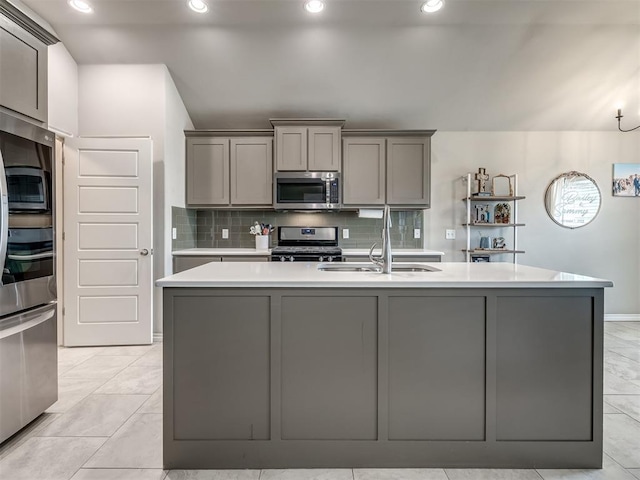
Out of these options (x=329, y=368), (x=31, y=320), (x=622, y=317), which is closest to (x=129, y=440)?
(x=31, y=320)

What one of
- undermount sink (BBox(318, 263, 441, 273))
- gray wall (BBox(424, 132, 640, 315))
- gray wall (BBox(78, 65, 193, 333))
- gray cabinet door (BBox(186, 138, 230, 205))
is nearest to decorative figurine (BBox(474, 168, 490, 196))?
gray wall (BBox(424, 132, 640, 315))

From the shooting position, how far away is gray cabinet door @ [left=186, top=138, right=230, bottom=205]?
4.07 metres

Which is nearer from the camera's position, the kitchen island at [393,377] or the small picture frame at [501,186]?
the kitchen island at [393,377]

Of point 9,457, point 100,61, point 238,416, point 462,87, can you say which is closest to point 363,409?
point 238,416

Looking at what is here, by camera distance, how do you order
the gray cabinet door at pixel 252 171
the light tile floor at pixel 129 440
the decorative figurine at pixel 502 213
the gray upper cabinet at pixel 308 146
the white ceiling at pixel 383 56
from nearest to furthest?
1. the light tile floor at pixel 129 440
2. the white ceiling at pixel 383 56
3. the gray upper cabinet at pixel 308 146
4. the gray cabinet door at pixel 252 171
5. the decorative figurine at pixel 502 213

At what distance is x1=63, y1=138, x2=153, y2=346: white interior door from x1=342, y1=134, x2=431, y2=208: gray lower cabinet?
2081 mm

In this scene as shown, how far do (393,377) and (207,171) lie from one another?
322 centimetres

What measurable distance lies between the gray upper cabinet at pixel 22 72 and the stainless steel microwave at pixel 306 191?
7.31 ft

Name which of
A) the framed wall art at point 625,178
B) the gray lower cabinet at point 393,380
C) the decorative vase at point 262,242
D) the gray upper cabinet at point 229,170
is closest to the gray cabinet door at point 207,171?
the gray upper cabinet at point 229,170

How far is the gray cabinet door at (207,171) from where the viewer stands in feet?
13.4

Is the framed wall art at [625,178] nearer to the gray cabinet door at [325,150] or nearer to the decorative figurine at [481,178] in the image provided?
the decorative figurine at [481,178]

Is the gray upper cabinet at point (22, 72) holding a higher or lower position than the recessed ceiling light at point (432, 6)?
lower

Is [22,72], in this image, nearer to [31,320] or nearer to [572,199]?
[31,320]

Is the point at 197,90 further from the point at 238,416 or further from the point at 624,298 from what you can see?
the point at 624,298
